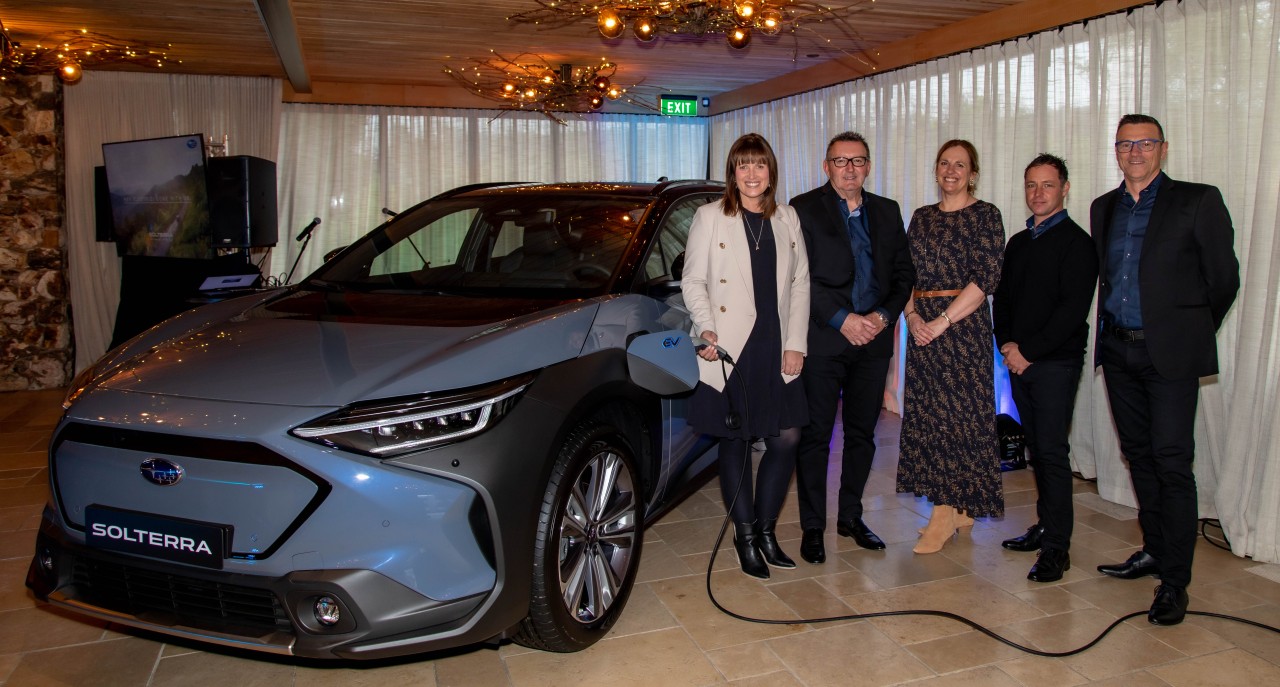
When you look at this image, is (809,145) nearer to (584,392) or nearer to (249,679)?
(584,392)

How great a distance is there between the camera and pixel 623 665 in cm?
265

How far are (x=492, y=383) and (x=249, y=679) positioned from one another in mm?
1189

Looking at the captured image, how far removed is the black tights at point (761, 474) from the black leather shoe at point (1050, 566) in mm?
962

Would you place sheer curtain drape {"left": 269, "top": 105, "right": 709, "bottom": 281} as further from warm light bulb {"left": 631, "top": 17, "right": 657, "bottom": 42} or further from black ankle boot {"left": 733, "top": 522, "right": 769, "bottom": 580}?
black ankle boot {"left": 733, "top": 522, "right": 769, "bottom": 580}

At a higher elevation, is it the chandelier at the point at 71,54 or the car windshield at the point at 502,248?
the chandelier at the point at 71,54

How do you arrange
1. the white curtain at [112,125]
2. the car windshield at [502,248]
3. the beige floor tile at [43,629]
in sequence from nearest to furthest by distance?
the beige floor tile at [43,629]
the car windshield at [502,248]
the white curtain at [112,125]

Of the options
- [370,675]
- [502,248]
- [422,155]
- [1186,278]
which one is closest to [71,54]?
[422,155]

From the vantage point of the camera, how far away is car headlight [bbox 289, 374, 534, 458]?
2.02 metres

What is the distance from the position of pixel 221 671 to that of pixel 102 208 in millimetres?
6058

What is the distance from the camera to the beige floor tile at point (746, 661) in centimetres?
260

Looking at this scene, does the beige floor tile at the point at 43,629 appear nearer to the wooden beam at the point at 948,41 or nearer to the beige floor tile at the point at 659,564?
the beige floor tile at the point at 659,564

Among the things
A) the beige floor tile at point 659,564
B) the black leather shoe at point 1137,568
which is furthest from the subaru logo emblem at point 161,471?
the black leather shoe at point 1137,568

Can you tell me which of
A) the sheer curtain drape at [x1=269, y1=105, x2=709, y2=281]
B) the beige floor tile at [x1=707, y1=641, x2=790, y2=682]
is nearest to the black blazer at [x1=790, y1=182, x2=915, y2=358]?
the beige floor tile at [x1=707, y1=641, x2=790, y2=682]

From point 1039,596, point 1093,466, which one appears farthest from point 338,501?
point 1093,466
